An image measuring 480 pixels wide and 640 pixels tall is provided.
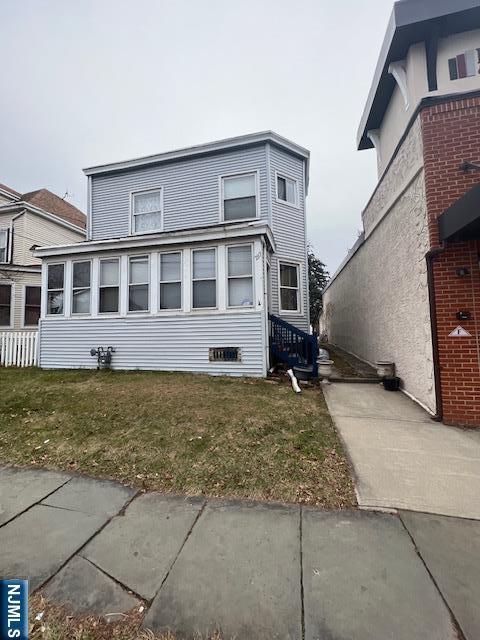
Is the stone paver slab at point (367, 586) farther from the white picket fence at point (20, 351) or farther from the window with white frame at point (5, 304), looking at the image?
the window with white frame at point (5, 304)

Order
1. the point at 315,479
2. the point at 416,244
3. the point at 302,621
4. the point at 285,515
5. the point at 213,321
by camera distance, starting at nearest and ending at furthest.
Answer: the point at 302,621 → the point at 285,515 → the point at 315,479 → the point at 416,244 → the point at 213,321

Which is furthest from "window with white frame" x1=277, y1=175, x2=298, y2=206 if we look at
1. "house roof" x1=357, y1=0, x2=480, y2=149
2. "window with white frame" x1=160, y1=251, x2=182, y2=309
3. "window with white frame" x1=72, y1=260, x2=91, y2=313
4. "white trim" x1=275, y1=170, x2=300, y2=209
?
"window with white frame" x1=72, y1=260, x2=91, y2=313

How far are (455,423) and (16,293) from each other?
17735 millimetres

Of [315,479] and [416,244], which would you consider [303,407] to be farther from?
[416,244]

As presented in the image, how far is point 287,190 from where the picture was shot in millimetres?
10508

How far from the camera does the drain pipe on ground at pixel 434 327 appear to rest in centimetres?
466


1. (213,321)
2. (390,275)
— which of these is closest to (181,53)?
(213,321)

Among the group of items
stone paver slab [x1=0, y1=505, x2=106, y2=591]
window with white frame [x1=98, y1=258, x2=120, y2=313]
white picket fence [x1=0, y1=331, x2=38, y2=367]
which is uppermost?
window with white frame [x1=98, y1=258, x2=120, y2=313]

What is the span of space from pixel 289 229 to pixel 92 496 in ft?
32.0

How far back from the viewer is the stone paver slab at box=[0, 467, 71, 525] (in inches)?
104

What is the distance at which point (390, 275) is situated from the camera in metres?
7.11

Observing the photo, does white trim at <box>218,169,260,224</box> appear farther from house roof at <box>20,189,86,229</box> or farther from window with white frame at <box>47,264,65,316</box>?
house roof at <box>20,189,86,229</box>

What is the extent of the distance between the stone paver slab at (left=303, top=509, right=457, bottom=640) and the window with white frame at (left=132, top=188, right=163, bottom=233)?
10750 millimetres

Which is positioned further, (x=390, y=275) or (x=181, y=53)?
(x=181, y=53)
